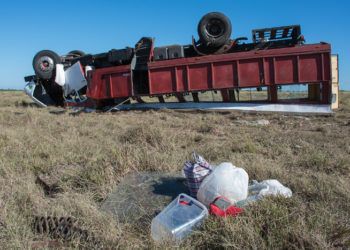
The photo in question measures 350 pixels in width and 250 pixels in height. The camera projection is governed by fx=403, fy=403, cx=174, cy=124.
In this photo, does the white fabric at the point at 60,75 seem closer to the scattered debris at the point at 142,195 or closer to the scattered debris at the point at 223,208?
the scattered debris at the point at 142,195

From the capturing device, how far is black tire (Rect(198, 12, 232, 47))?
500 inches

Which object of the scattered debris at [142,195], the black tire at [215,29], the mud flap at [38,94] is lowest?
the scattered debris at [142,195]

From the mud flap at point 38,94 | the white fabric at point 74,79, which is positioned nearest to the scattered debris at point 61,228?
the white fabric at point 74,79

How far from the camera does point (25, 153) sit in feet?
18.9

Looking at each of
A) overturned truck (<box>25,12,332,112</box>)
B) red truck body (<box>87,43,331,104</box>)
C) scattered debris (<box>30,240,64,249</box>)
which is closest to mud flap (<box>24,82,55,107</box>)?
overturned truck (<box>25,12,332,112</box>)

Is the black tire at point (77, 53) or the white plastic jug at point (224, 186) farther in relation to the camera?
the black tire at point (77, 53)

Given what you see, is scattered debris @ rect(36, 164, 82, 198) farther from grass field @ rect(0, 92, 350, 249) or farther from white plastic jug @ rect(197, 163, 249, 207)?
white plastic jug @ rect(197, 163, 249, 207)

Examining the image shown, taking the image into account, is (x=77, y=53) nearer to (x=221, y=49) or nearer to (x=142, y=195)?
(x=221, y=49)

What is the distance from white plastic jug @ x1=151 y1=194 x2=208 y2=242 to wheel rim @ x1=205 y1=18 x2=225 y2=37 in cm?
1017

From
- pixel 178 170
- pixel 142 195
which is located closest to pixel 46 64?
pixel 178 170

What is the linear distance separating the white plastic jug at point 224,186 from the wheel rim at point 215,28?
32.5 ft

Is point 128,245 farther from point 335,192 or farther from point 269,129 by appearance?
point 269,129

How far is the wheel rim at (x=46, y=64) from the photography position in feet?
47.7

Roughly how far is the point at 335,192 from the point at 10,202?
300 centimetres
